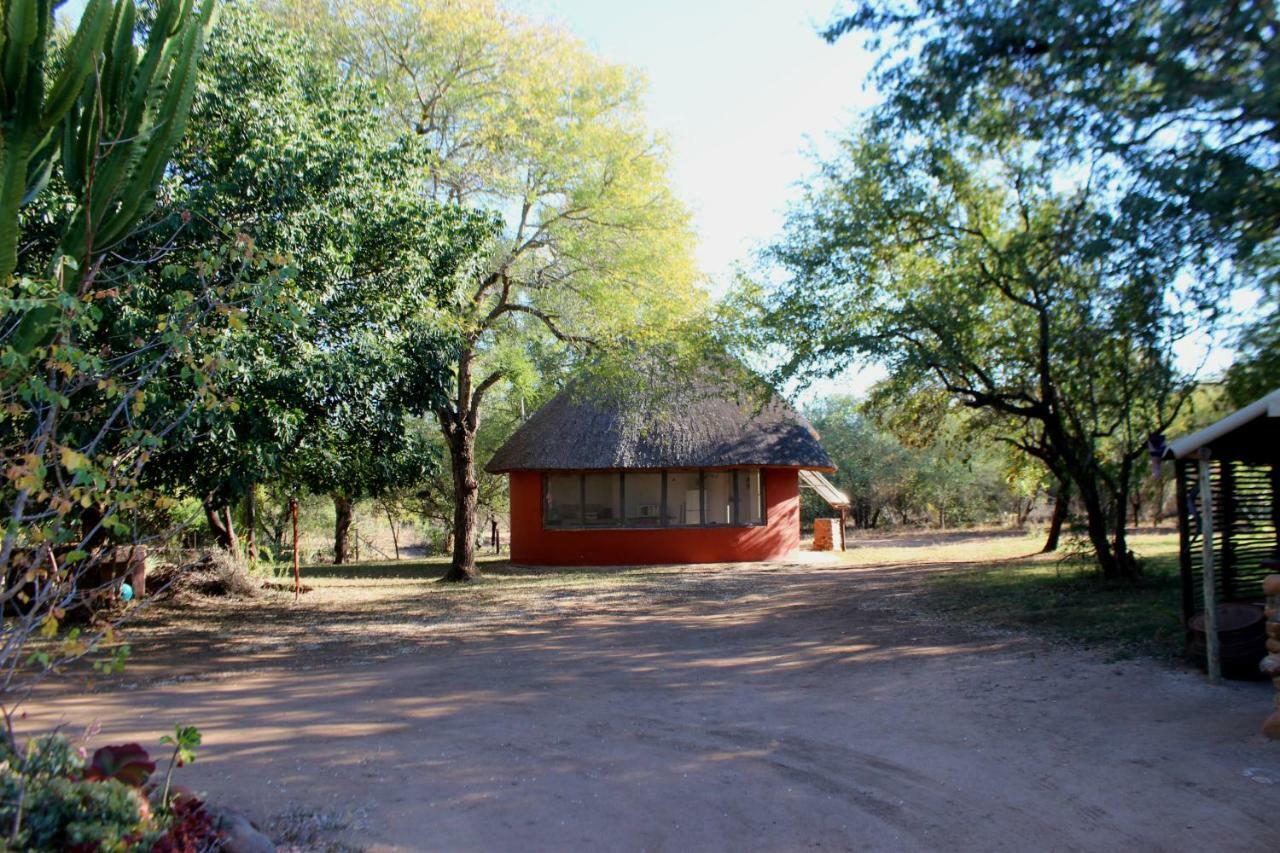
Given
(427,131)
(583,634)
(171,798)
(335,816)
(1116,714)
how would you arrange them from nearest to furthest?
(171,798) → (335,816) → (1116,714) → (583,634) → (427,131)

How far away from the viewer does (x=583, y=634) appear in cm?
1168

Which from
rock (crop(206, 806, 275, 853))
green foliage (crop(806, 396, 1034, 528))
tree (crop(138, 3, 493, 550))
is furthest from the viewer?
green foliage (crop(806, 396, 1034, 528))

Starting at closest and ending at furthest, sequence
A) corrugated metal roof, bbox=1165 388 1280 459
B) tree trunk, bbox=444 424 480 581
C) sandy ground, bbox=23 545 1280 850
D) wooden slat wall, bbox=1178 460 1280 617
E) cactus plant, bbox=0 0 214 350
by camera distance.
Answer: cactus plant, bbox=0 0 214 350 → sandy ground, bbox=23 545 1280 850 → corrugated metal roof, bbox=1165 388 1280 459 → wooden slat wall, bbox=1178 460 1280 617 → tree trunk, bbox=444 424 480 581

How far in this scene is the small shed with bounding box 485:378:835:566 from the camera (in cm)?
2270

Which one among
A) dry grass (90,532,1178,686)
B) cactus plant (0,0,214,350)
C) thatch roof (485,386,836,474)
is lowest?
dry grass (90,532,1178,686)

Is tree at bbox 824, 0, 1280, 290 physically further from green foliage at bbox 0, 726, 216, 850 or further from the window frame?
the window frame

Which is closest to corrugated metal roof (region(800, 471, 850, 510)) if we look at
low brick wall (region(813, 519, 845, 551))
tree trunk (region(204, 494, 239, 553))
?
low brick wall (region(813, 519, 845, 551))

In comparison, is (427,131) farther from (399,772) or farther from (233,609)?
(399,772)

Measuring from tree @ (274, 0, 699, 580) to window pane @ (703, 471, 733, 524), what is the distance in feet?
23.0

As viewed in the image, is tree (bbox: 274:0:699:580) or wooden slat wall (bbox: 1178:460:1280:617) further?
tree (bbox: 274:0:699:580)

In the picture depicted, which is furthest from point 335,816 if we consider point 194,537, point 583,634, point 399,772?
point 194,537

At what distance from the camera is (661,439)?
23.0 m

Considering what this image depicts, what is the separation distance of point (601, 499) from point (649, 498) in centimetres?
125

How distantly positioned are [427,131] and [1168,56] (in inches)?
490
